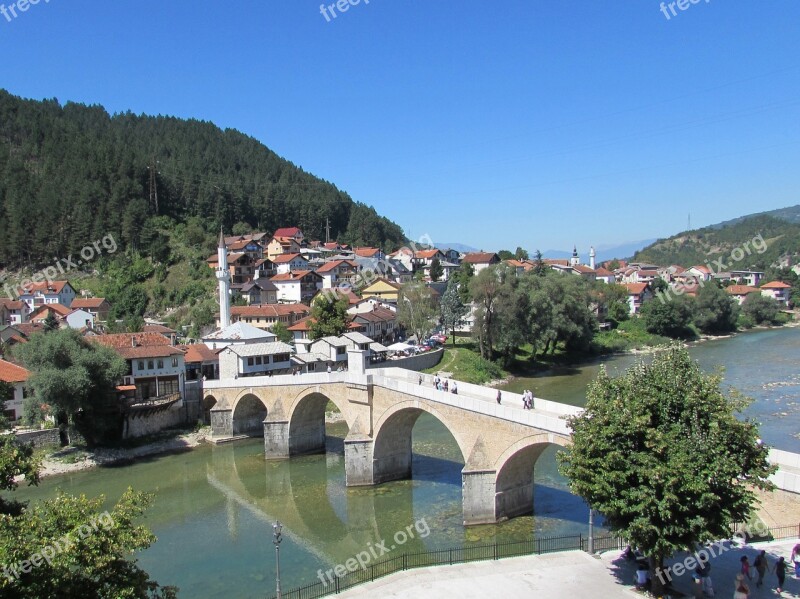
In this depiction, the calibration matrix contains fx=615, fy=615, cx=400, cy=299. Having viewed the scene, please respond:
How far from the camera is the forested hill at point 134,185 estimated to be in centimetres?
6675

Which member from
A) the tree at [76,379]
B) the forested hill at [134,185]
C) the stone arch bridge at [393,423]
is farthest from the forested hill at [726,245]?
the tree at [76,379]

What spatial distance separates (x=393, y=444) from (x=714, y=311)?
54.4 metres

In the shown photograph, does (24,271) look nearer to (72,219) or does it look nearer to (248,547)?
(72,219)

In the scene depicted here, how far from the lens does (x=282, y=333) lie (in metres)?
48.5

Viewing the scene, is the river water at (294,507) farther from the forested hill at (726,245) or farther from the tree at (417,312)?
the forested hill at (726,245)

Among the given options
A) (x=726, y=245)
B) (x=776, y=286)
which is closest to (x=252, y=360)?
(x=776, y=286)

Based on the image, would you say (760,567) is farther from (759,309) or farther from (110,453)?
(759,309)

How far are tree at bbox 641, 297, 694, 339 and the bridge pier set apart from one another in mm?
47339

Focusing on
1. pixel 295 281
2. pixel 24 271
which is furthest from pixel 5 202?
pixel 295 281

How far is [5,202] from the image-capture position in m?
67.6

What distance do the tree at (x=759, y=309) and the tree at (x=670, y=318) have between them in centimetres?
1518

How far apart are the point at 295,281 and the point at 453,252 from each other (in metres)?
41.6

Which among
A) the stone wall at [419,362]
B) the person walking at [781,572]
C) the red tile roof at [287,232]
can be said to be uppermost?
the red tile roof at [287,232]

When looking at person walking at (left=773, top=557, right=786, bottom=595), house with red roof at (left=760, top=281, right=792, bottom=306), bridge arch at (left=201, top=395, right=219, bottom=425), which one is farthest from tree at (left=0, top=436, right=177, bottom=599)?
house with red roof at (left=760, top=281, right=792, bottom=306)
